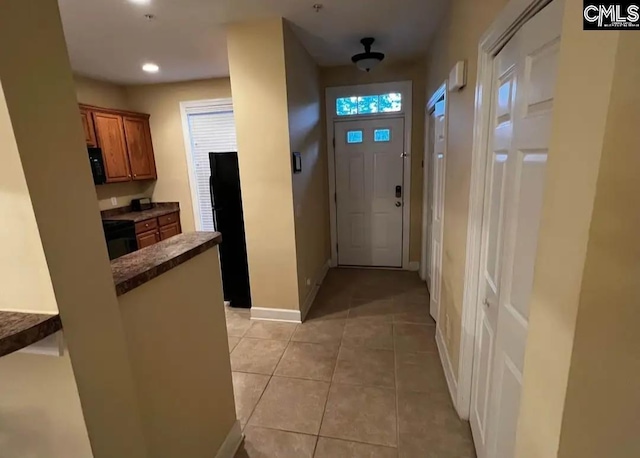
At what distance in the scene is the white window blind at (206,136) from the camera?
13.9 ft

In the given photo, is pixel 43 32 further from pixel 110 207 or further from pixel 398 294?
pixel 110 207

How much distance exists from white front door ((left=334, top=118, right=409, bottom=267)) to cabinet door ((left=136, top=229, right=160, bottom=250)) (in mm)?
2500

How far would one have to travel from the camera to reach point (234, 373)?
238 cm

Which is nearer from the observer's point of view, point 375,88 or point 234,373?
point 234,373

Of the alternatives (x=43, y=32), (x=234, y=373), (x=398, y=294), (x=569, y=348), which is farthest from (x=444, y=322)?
(x=43, y=32)

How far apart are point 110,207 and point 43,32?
405 centimetres

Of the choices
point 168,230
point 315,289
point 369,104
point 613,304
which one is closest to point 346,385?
point 315,289

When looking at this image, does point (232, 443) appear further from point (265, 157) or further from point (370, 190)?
point (370, 190)

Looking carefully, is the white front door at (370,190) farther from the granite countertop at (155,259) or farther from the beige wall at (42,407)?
the beige wall at (42,407)

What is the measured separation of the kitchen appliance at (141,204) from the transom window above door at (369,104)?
3029 millimetres

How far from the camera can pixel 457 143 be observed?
6.71 feet

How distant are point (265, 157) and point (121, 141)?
2.48 m

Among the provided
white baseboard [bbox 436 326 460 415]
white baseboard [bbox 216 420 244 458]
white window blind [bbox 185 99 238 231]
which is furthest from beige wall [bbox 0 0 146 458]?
white window blind [bbox 185 99 238 231]

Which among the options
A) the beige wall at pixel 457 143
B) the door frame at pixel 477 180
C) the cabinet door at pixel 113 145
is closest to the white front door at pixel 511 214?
the door frame at pixel 477 180
